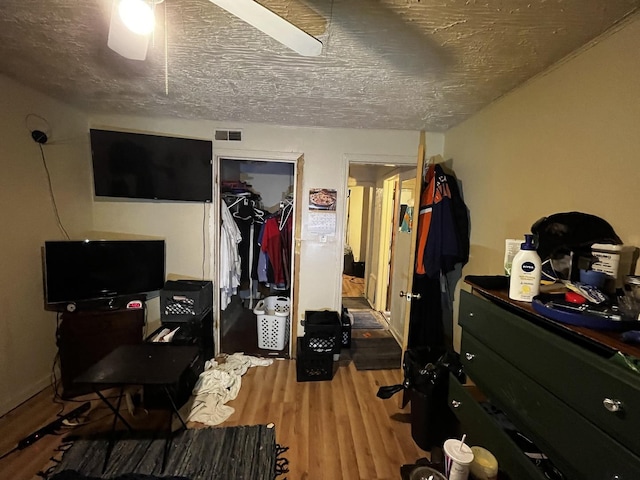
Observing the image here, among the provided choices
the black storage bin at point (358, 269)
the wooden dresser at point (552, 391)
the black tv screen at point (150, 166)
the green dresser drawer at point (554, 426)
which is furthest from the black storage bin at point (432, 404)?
the black storage bin at point (358, 269)

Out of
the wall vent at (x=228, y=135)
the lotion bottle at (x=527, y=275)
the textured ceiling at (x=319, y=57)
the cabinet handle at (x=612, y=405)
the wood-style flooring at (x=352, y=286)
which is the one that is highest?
the textured ceiling at (x=319, y=57)

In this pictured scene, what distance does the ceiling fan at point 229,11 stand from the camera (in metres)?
0.77

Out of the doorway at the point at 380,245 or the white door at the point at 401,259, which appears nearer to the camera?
the white door at the point at 401,259

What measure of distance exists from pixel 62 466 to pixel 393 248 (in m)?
3.26

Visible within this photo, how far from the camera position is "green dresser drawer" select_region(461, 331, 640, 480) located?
68cm

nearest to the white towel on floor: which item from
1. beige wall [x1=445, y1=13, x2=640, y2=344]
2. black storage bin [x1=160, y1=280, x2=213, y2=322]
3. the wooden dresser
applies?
black storage bin [x1=160, y1=280, x2=213, y2=322]

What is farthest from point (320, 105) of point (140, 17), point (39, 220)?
point (39, 220)

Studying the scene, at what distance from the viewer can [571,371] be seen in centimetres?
78

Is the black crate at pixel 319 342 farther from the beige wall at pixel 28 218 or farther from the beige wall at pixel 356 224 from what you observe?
the beige wall at pixel 356 224

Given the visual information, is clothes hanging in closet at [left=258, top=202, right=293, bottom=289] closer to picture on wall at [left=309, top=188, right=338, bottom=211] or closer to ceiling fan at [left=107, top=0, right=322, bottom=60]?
picture on wall at [left=309, top=188, right=338, bottom=211]

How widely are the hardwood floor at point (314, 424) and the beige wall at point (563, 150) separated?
53.0 inches

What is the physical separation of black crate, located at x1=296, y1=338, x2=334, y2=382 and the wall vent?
2.06 metres

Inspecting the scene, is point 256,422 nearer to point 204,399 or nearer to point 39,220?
point 204,399

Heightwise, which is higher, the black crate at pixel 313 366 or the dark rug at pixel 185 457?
the black crate at pixel 313 366
